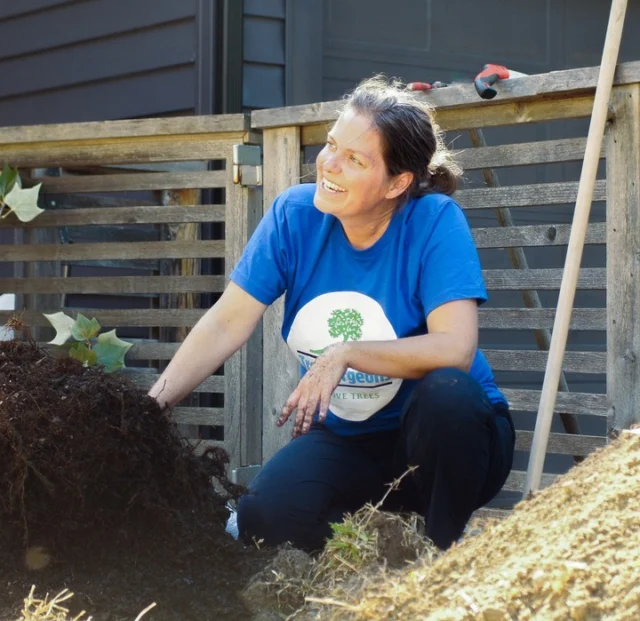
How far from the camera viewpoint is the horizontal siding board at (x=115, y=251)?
3734mm

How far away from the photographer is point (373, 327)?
2607 mm

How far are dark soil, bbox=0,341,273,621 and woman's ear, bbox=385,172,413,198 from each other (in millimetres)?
848

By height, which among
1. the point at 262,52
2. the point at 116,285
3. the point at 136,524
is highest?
the point at 262,52

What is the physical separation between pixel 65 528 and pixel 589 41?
4.25 m

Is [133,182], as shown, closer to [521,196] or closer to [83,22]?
[521,196]

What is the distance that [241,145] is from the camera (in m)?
3.63

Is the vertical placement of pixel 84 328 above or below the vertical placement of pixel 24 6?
below

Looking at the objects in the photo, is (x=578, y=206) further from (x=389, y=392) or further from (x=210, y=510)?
(x=210, y=510)

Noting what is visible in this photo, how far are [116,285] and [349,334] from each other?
5.06 ft

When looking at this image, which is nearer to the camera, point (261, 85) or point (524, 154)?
point (524, 154)

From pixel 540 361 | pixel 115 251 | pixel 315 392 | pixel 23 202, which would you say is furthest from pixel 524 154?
pixel 23 202

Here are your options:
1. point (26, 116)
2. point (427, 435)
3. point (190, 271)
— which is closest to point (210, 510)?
point (427, 435)

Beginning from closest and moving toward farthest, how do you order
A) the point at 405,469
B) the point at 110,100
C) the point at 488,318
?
the point at 405,469 → the point at 488,318 → the point at 110,100

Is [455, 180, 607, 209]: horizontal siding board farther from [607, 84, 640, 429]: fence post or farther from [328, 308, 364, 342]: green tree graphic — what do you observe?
[328, 308, 364, 342]: green tree graphic
